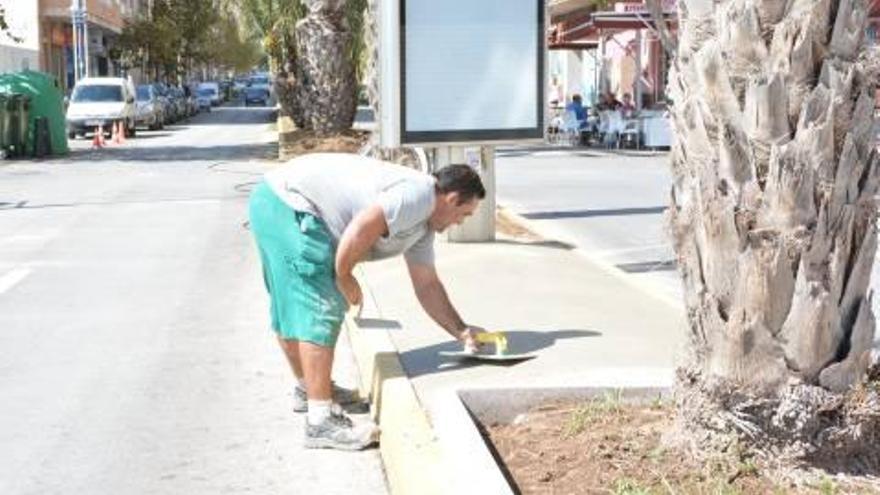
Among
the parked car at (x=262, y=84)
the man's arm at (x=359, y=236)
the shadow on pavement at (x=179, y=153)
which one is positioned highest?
the parked car at (x=262, y=84)

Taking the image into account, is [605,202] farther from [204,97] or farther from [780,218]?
[204,97]

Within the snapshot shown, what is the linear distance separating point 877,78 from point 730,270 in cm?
80

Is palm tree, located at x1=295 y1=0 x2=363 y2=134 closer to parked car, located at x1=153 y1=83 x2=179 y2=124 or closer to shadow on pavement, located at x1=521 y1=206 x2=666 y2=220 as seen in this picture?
shadow on pavement, located at x1=521 y1=206 x2=666 y2=220

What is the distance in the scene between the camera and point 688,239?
434 cm

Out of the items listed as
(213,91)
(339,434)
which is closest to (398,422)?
(339,434)

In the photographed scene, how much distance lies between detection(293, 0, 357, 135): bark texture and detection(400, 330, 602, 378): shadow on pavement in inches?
794

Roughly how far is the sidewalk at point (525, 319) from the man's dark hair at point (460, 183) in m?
0.84

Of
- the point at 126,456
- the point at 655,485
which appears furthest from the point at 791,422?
the point at 126,456

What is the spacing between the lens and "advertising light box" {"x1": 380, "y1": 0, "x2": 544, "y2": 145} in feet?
35.4

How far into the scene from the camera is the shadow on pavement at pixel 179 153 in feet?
91.3

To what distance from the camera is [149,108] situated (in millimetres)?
43844

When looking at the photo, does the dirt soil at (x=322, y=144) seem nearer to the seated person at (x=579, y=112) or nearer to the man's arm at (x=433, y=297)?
the seated person at (x=579, y=112)

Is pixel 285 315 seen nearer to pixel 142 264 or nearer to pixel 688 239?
pixel 688 239

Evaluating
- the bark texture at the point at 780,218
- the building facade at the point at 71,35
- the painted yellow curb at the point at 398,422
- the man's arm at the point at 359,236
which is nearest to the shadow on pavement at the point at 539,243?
the painted yellow curb at the point at 398,422
